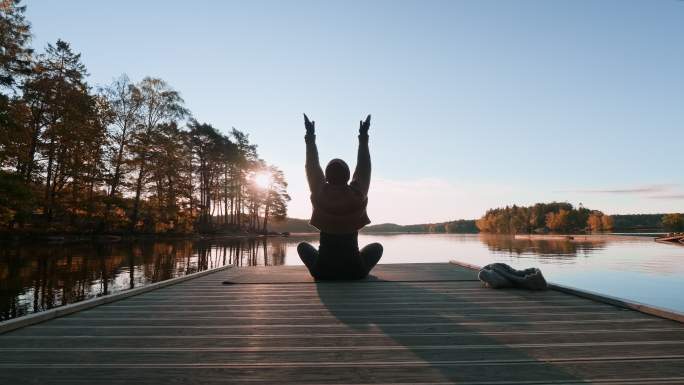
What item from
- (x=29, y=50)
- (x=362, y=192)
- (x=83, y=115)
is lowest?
(x=362, y=192)

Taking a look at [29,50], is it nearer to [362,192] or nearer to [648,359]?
[362,192]

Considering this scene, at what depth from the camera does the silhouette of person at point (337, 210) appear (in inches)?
219

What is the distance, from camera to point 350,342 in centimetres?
293

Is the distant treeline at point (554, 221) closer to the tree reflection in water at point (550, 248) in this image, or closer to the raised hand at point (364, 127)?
the tree reflection in water at point (550, 248)

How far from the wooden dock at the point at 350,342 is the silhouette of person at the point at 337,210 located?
3.91 feet

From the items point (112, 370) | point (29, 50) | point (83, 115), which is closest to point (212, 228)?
point (83, 115)

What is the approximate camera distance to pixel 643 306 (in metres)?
3.72

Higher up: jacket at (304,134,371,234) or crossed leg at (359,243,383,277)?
jacket at (304,134,371,234)

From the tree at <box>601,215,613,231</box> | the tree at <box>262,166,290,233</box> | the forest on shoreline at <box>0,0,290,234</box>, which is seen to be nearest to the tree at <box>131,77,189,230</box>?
the forest on shoreline at <box>0,0,290,234</box>

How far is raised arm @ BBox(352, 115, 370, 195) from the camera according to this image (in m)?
5.85

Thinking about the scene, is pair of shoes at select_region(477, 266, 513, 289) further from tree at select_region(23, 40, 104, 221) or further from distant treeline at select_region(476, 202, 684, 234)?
distant treeline at select_region(476, 202, 684, 234)

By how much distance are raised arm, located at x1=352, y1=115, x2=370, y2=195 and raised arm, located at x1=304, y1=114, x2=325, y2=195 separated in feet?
1.83

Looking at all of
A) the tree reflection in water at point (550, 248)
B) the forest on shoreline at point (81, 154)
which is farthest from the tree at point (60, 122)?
the tree reflection in water at point (550, 248)

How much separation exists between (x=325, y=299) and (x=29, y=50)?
28307mm
